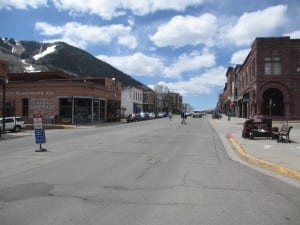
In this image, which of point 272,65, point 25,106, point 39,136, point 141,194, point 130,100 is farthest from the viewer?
point 130,100

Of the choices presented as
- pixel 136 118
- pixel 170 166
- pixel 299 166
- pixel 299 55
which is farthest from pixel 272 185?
pixel 136 118

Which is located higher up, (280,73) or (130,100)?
(280,73)

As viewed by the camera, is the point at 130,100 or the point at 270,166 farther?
the point at 130,100

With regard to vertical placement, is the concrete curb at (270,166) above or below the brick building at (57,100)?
below

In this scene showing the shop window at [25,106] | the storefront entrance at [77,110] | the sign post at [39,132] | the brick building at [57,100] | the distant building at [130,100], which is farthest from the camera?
the distant building at [130,100]

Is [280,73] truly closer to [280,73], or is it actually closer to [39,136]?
[280,73]

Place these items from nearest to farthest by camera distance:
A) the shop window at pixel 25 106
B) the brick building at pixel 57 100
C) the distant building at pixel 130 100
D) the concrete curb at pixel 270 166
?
the concrete curb at pixel 270 166 < the brick building at pixel 57 100 < the shop window at pixel 25 106 < the distant building at pixel 130 100

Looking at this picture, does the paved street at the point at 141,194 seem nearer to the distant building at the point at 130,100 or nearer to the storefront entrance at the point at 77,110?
the storefront entrance at the point at 77,110

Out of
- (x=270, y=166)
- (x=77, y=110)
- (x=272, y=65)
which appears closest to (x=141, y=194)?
(x=270, y=166)

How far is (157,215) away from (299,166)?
721 centimetres

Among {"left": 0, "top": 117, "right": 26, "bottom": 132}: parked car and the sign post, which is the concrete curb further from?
{"left": 0, "top": 117, "right": 26, "bottom": 132}: parked car

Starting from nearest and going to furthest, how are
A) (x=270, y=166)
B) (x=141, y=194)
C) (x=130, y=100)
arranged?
(x=141, y=194) → (x=270, y=166) → (x=130, y=100)

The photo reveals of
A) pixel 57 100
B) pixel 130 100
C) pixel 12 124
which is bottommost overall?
pixel 12 124

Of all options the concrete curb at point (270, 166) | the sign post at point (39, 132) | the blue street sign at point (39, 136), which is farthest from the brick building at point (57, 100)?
the concrete curb at point (270, 166)
